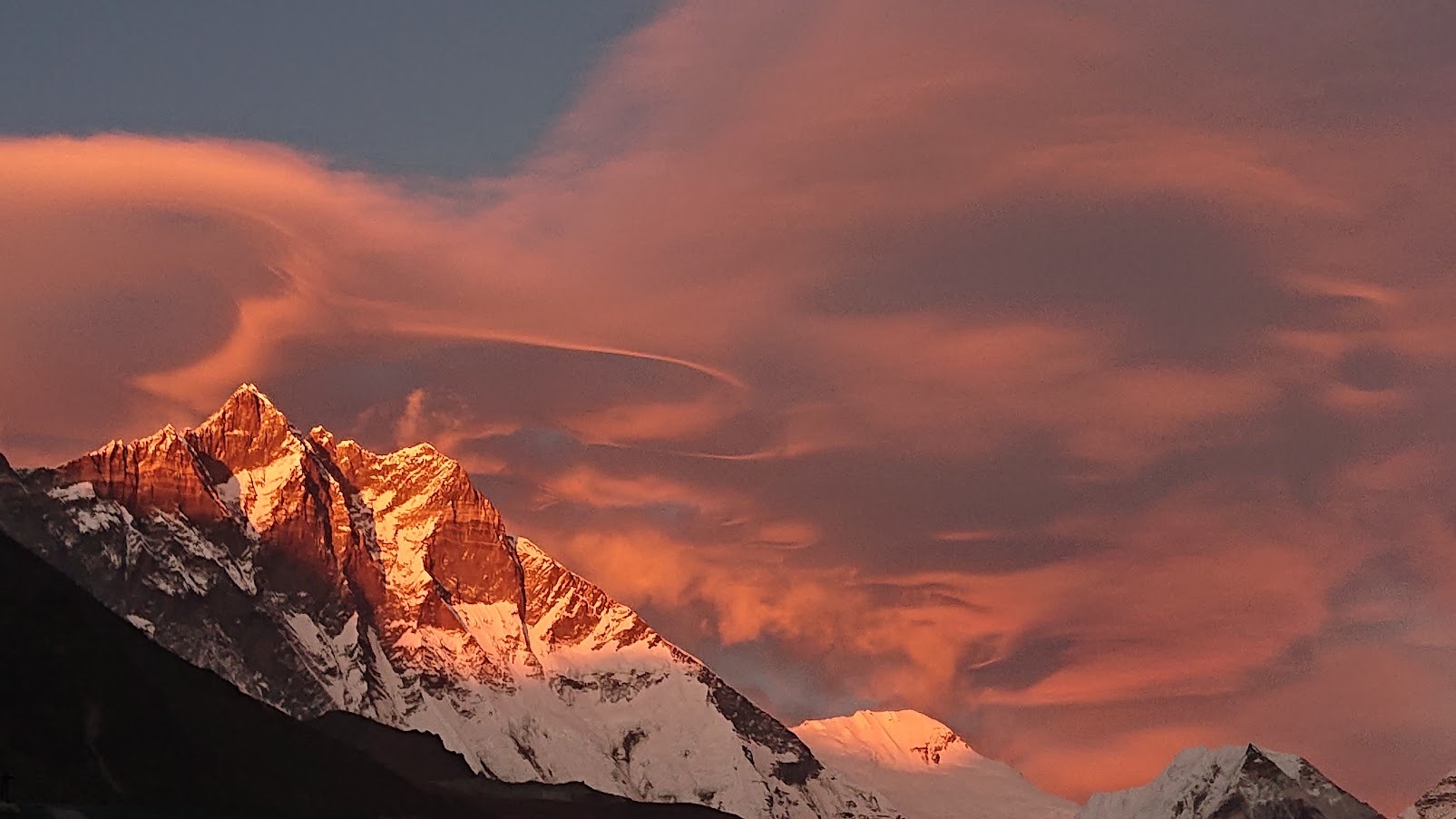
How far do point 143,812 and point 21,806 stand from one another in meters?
13.0

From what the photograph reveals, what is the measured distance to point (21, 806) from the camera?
183125mm

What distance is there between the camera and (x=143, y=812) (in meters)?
194
